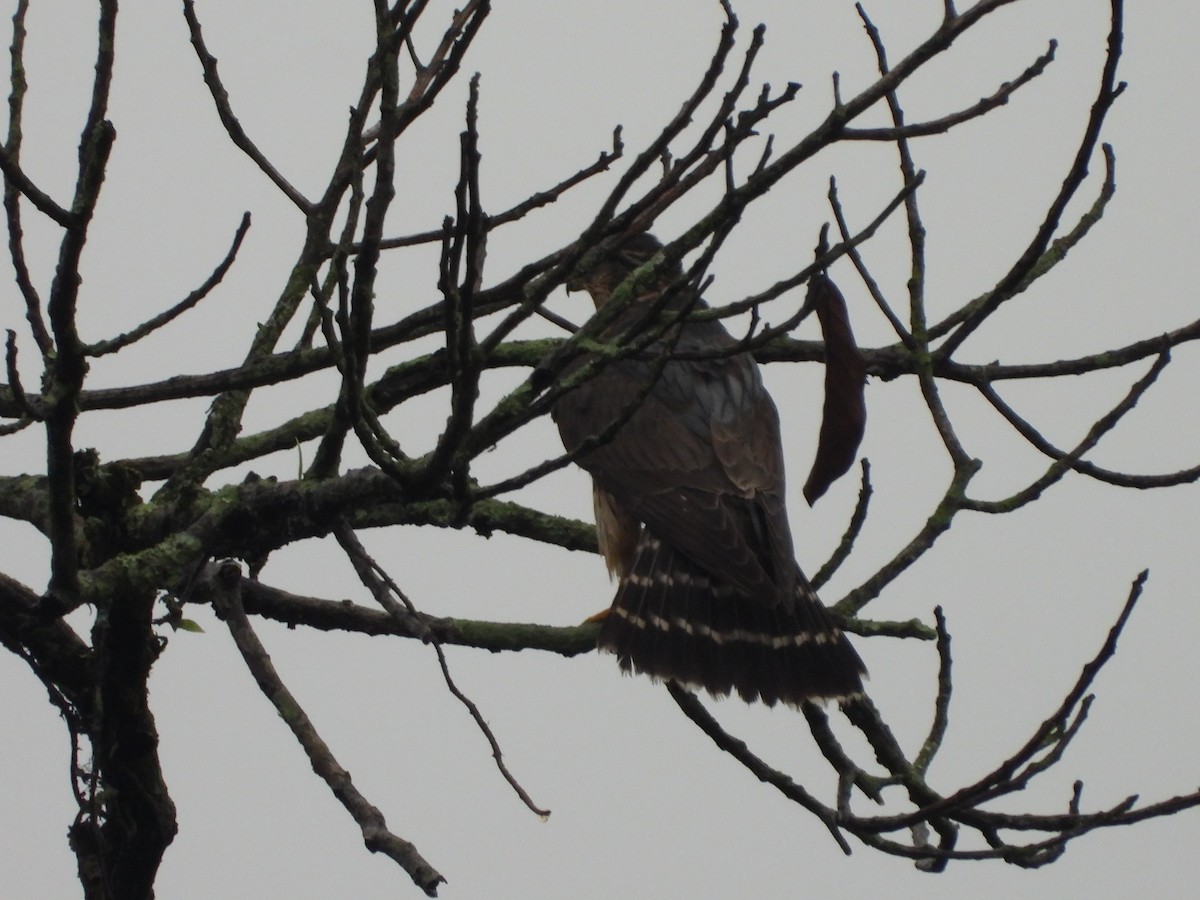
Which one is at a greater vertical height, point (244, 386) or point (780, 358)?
point (780, 358)

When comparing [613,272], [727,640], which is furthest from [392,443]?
[613,272]

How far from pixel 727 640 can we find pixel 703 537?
1.28 feet

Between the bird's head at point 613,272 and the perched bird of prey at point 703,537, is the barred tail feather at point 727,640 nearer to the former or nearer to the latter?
the perched bird of prey at point 703,537

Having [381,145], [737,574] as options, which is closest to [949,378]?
[737,574]

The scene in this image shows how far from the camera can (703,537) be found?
3953mm

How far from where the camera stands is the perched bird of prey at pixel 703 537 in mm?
3496

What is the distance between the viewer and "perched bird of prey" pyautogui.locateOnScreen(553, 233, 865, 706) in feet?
11.5

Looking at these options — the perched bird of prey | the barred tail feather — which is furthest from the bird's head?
the barred tail feather

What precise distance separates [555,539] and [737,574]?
1.97 feet

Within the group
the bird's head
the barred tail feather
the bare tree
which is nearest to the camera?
the bare tree

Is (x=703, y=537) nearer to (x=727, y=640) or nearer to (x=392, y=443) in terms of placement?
(x=727, y=640)

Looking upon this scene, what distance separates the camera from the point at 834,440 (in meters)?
2.67

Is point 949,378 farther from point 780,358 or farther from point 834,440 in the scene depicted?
Result: point 834,440

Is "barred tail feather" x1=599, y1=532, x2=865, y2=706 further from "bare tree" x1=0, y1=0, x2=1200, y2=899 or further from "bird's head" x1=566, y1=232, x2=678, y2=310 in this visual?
"bird's head" x1=566, y1=232, x2=678, y2=310
